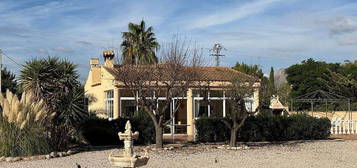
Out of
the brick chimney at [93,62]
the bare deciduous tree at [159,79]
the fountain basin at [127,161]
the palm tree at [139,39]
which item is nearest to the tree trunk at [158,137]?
the bare deciduous tree at [159,79]

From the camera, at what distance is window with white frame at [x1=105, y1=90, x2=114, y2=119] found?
1109 inches

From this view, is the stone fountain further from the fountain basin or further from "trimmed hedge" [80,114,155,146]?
"trimmed hedge" [80,114,155,146]

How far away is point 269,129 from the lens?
21578mm

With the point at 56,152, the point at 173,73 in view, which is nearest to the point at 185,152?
the point at 173,73

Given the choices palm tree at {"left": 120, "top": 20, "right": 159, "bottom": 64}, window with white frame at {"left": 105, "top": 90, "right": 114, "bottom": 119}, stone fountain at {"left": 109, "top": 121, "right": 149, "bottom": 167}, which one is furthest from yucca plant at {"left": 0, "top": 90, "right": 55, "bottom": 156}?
palm tree at {"left": 120, "top": 20, "right": 159, "bottom": 64}

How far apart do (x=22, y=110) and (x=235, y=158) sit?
688 centimetres

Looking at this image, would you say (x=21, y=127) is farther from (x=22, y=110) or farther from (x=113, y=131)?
(x=113, y=131)

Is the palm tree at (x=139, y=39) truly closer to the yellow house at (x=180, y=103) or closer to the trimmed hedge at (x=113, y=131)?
the yellow house at (x=180, y=103)

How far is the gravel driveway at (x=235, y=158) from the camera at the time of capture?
13656mm

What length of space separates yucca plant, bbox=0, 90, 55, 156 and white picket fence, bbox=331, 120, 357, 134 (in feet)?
56.7

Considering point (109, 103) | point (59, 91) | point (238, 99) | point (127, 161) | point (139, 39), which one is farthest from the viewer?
point (139, 39)

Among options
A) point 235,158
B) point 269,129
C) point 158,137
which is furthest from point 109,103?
point 235,158

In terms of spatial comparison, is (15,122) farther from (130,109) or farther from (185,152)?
(130,109)

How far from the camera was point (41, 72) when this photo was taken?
1816 centimetres
